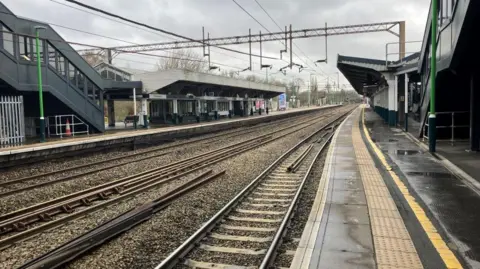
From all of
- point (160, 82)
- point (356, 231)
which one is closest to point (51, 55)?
point (160, 82)

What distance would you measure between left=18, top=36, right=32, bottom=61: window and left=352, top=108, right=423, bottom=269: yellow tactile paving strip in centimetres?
1946

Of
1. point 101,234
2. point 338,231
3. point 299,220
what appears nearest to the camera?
point 338,231

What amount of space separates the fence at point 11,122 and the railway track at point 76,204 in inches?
446

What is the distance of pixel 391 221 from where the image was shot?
6.26 m

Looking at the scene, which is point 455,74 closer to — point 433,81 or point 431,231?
point 433,81

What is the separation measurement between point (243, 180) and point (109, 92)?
25.7m

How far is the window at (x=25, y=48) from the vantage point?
70.2 feet

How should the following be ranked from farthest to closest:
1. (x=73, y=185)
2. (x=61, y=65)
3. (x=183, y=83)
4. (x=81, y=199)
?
(x=183, y=83) → (x=61, y=65) → (x=73, y=185) → (x=81, y=199)

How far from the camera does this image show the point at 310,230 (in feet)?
19.2

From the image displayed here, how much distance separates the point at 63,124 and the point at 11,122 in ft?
15.4

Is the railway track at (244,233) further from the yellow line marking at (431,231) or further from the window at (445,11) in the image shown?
the window at (445,11)

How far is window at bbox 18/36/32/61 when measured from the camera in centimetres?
2139

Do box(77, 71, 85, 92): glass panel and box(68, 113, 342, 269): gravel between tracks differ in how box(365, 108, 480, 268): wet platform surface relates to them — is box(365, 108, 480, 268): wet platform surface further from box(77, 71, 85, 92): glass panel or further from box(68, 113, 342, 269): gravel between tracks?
box(77, 71, 85, 92): glass panel

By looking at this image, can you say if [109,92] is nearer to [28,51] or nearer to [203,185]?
[28,51]
